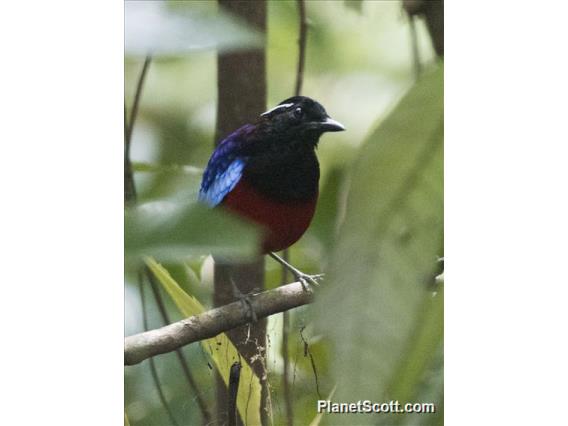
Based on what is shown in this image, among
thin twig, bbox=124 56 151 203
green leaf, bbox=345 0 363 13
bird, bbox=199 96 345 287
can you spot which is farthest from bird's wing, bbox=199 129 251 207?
green leaf, bbox=345 0 363 13

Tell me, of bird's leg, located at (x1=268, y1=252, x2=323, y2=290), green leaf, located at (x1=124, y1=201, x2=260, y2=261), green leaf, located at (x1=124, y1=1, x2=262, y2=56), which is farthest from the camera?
bird's leg, located at (x1=268, y1=252, x2=323, y2=290)

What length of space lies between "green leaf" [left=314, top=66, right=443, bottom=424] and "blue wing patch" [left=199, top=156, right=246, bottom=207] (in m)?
0.31

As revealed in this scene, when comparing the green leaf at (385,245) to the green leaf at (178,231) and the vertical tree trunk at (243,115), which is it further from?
the vertical tree trunk at (243,115)

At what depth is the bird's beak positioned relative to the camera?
144 centimetres

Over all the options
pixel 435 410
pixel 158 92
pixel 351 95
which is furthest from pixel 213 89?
pixel 435 410

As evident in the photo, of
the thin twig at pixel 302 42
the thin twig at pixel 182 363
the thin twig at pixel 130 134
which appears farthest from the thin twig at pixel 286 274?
the thin twig at pixel 130 134

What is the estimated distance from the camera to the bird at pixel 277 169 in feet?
4.75

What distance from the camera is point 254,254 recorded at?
1.45 metres

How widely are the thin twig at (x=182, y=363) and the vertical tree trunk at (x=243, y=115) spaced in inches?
1.0

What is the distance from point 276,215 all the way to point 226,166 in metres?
0.11

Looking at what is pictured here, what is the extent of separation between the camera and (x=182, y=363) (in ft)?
4.77

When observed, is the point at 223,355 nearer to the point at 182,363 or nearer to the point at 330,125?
the point at 182,363

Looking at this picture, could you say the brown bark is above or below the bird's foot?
above

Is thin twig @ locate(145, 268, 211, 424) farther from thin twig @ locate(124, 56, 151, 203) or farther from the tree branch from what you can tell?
thin twig @ locate(124, 56, 151, 203)
